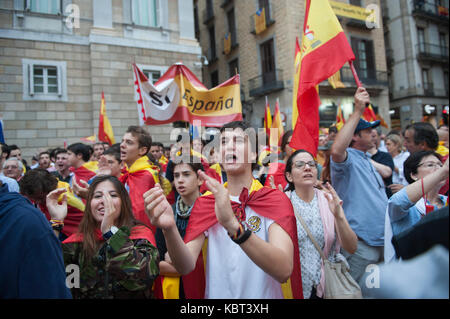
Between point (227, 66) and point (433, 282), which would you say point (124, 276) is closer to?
point (433, 282)

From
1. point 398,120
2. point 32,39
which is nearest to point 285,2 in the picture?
point 32,39

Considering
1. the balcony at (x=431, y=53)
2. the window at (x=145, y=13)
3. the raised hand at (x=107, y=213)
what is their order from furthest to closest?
1. the balcony at (x=431, y=53)
2. the window at (x=145, y=13)
3. the raised hand at (x=107, y=213)

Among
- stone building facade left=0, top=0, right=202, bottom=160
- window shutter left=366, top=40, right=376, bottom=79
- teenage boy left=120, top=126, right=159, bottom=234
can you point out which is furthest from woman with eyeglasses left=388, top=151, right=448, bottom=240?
window shutter left=366, top=40, right=376, bottom=79

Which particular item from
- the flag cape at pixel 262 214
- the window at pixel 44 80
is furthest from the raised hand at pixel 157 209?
the window at pixel 44 80

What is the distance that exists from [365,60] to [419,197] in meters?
20.4

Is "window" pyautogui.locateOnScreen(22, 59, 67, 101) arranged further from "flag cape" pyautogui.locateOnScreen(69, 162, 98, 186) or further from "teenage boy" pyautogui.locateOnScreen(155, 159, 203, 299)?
"teenage boy" pyautogui.locateOnScreen(155, 159, 203, 299)

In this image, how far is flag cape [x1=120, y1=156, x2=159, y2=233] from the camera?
3.73m

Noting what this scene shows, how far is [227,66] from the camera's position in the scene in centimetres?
1684

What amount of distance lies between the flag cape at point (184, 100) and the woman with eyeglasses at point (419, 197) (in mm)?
2972

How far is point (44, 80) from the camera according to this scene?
35.5ft

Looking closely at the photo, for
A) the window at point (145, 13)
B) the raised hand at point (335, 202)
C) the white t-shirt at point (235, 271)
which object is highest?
the window at point (145, 13)

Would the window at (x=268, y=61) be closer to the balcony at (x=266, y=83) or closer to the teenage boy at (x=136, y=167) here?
the balcony at (x=266, y=83)

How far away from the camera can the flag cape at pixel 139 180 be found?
3727 mm

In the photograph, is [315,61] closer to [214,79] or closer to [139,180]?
[139,180]
